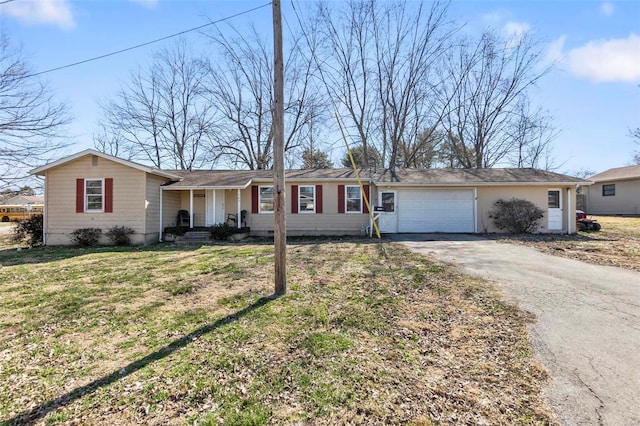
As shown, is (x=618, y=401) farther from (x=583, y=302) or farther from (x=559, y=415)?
Result: (x=583, y=302)

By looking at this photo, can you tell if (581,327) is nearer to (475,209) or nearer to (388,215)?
(388,215)

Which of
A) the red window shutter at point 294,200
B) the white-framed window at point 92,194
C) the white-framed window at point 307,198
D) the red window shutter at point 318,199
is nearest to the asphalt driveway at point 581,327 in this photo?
the red window shutter at point 318,199

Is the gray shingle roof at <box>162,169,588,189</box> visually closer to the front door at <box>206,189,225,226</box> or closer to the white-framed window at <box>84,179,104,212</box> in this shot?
the front door at <box>206,189,225,226</box>

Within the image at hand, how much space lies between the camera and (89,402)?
2.63 m

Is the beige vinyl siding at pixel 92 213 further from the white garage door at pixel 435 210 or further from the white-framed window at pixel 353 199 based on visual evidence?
the white garage door at pixel 435 210

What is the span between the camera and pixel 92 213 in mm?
13070

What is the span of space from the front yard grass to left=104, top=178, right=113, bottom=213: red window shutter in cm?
666

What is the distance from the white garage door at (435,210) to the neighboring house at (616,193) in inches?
687

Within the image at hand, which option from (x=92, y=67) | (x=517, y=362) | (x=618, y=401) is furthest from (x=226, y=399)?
(x=92, y=67)

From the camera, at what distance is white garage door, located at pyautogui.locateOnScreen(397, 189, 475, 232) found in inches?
612

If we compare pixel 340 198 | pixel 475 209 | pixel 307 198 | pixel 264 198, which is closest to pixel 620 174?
pixel 475 209

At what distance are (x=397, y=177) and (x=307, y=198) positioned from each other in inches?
180

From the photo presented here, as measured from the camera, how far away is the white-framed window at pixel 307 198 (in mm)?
15352

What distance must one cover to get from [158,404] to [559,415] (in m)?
3.05
